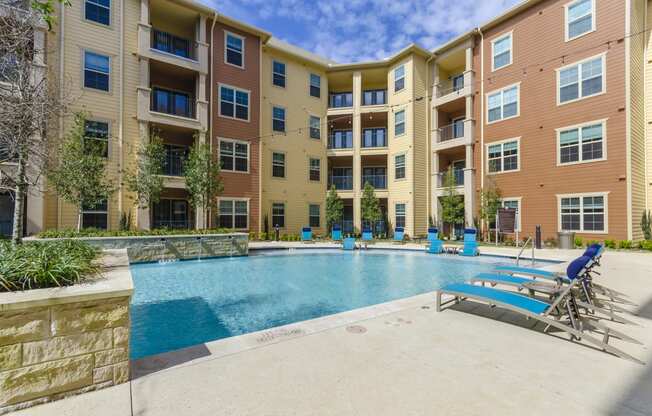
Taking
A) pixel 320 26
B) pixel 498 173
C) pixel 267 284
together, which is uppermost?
pixel 320 26

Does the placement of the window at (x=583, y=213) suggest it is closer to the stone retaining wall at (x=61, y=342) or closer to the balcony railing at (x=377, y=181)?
the balcony railing at (x=377, y=181)

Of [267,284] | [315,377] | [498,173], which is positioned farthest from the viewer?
[498,173]

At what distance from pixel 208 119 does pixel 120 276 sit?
16.1m

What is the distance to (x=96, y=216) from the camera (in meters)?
14.3

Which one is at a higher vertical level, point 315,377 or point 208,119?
point 208,119

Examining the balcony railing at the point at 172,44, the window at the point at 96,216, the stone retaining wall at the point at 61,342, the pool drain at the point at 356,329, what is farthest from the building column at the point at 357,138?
the stone retaining wall at the point at 61,342

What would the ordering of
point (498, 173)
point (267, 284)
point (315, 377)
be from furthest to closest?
point (498, 173) → point (267, 284) → point (315, 377)

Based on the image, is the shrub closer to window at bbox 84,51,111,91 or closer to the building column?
the building column

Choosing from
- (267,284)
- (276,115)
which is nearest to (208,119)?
(276,115)

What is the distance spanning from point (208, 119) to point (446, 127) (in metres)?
16.1

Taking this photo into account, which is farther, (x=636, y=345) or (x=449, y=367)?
(x=636, y=345)

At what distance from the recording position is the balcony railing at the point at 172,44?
670 inches

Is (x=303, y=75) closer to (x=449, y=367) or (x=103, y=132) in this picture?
(x=103, y=132)

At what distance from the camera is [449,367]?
3.00m
